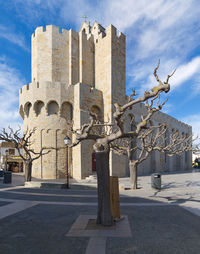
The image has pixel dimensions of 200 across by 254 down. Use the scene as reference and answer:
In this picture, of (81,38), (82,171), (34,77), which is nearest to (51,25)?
(81,38)

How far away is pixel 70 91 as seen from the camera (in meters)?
22.8

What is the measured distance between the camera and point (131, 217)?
6.96m

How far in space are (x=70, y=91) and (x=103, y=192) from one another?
18.4 m

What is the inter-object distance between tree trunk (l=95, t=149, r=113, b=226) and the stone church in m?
13.5

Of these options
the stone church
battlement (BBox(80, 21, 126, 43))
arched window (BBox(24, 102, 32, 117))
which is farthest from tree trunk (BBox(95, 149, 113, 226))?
battlement (BBox(80, 21, 126, 43))

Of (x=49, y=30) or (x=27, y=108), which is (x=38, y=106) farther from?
(x=49, y=30)

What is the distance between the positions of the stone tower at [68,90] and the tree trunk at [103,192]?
14.3 meters

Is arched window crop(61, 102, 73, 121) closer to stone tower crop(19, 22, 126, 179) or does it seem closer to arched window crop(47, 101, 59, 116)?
stone tower crop(19, 22, 126, 179)

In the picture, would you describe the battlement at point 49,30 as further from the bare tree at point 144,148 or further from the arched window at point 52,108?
the bare tree at point 144,148

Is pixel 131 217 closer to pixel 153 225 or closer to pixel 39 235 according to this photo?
pixel 153 225

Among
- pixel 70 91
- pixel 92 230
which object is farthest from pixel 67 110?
pixel 92 230

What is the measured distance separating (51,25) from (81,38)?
4.34 meters

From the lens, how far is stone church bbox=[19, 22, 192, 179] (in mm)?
21750

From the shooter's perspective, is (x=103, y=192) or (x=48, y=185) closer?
(x=103, y=192)
